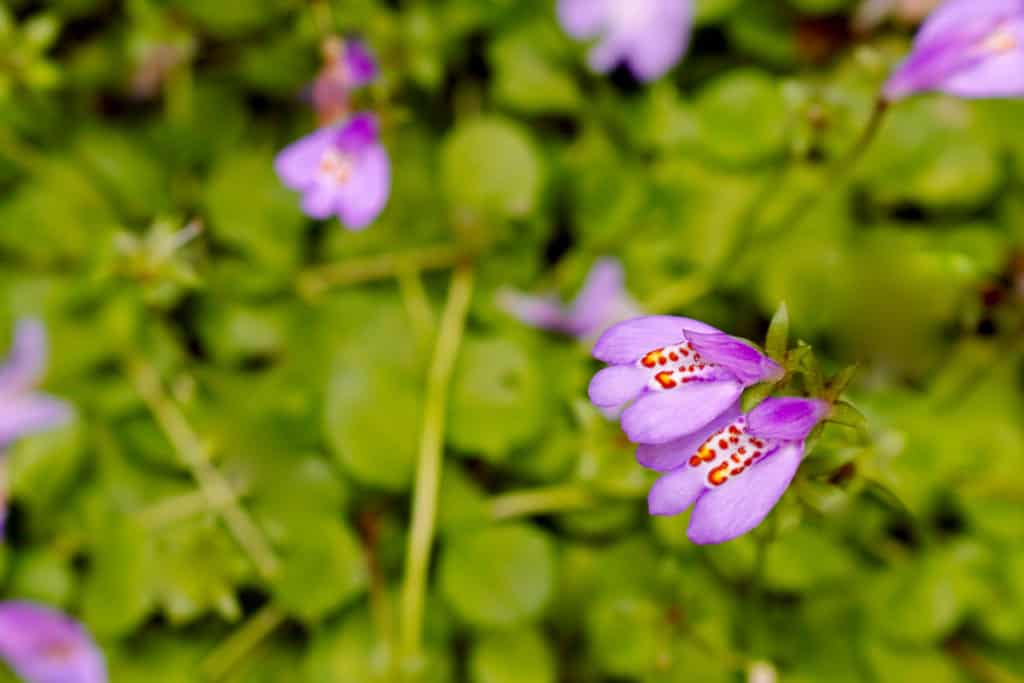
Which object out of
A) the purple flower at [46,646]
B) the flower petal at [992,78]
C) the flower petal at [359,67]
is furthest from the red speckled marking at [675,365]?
the purple flower at [46,646]

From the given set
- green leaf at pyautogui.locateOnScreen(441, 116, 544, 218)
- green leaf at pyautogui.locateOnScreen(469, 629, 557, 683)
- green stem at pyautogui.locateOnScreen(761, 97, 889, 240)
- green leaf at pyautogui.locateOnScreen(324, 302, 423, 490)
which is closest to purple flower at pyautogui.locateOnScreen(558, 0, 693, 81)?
green leaf at pyautogui.locateOnScreen(441, 116, 544, 218)

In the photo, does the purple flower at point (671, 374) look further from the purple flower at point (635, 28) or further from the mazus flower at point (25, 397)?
the mazus flower at point (25, 397)

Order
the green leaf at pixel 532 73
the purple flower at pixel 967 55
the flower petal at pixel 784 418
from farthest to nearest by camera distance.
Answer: the green leaf at pixel 532 73 < the purple flower at pixel 967 55 < the flower petal at pixel 784 418

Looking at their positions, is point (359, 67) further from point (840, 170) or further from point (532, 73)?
point (840, 170)

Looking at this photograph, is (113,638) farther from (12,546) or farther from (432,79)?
(432,79)

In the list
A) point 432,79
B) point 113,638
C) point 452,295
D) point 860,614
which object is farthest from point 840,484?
point 113,638

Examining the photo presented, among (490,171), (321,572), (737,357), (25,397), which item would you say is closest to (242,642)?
(321,572)

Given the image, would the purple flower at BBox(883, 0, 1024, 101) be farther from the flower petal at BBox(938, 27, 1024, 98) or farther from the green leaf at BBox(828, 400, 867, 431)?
the green leaf at BBox(828, 400, 867, 431)
